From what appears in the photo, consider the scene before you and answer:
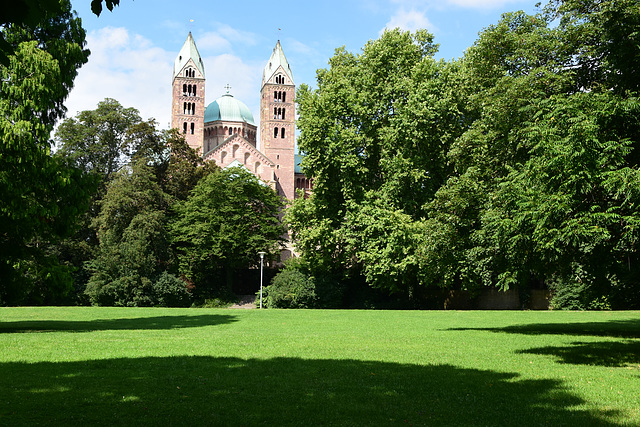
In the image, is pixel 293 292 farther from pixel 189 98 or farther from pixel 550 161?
pixel 189 98

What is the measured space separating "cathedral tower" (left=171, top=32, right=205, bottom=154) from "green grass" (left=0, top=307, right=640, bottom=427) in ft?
241

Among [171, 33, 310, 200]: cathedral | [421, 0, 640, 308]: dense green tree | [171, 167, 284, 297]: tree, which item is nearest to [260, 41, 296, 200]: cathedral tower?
[171, 33, 310, 200]: cathedral

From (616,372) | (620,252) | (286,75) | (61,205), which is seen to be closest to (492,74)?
(620,252)

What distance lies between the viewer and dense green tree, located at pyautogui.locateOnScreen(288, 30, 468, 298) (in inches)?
1211

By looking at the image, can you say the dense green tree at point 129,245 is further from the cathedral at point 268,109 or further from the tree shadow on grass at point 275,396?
the tree shadow on grass at point 275,396

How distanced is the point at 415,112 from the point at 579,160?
63.3 feet

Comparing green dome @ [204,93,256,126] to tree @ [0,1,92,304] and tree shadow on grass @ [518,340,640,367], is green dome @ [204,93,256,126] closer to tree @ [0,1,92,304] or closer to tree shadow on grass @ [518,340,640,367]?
tree @ [0,1,92,304]

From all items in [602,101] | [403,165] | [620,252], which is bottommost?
[620,252]

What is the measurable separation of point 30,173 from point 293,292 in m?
24.1

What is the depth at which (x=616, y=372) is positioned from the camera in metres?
9.86

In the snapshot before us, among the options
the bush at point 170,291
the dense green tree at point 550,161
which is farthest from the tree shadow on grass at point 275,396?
the bush at point 170,291

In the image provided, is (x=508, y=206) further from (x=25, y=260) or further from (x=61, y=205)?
(x=25, y=260)

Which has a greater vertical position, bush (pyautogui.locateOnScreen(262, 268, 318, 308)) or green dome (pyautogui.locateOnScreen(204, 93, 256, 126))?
green dome (pyautogui.locateOnScreen(204, 93, 256, 126))

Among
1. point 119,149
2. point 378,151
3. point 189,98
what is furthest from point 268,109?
point 378,151
